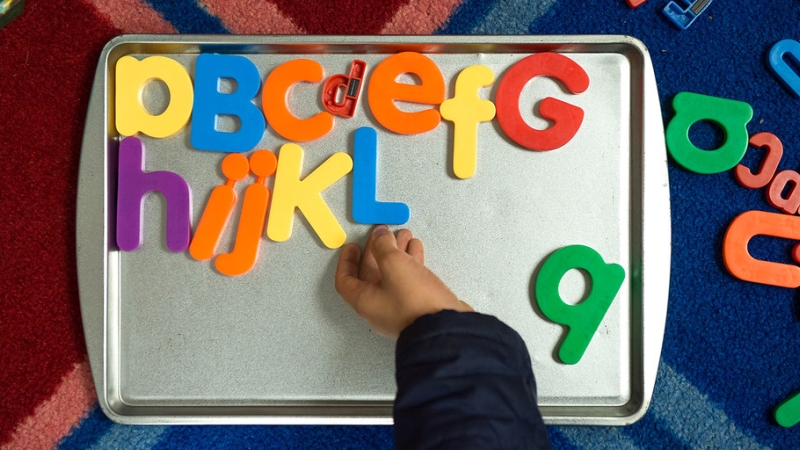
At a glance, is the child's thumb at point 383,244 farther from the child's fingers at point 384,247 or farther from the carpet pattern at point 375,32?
the carpet pattern at point 375,32

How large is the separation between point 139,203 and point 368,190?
0.75 feet

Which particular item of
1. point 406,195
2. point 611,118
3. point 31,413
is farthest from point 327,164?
point 31,413

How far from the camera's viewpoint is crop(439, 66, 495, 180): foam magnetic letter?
0.57 m

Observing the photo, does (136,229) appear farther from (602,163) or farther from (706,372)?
(706,372)

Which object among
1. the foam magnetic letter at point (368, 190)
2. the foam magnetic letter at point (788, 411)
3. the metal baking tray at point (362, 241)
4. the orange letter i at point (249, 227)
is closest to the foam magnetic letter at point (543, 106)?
the metal baking tray at point (362, 241)

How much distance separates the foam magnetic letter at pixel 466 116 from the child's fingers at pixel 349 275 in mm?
129

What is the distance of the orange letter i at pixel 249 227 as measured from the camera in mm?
572

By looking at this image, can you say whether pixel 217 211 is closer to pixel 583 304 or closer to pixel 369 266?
pixel 369 266

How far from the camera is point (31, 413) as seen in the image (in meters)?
0.59

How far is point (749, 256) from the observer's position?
59 centimetres

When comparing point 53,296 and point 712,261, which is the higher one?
point 712,261

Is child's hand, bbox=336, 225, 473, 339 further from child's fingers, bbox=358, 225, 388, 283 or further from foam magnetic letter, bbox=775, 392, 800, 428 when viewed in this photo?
foam magnetic letter, bbox=775, 392, 800, 428

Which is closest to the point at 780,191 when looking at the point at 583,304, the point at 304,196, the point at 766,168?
the point at 766,168

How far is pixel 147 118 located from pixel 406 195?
0.88ft
